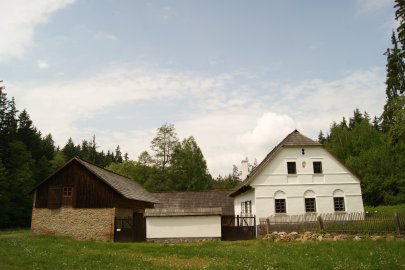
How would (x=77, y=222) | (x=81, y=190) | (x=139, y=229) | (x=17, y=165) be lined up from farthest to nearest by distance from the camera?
(x=17, y=165)
(x=81, y=190)
(x=77, y=222)
(x=139, y=229)

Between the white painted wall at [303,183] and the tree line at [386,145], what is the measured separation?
520 centimetres

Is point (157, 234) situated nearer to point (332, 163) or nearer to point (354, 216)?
point (354, 216)

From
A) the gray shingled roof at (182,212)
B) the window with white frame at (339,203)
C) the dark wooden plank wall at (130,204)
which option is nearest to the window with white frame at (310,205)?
the window with white frame at (339,203)

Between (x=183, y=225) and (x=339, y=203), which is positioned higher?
(x=339, y=203)

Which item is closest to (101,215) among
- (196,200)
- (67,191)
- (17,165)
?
(67,191)

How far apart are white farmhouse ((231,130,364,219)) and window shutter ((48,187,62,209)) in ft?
48.0

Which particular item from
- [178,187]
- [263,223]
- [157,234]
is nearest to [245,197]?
[263,223]

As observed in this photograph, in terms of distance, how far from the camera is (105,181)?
28797 mm

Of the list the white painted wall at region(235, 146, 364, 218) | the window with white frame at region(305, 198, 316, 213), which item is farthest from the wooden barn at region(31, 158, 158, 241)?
the window with white frame at region(305, 198, 316, 213)

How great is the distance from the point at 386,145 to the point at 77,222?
46.4 metres

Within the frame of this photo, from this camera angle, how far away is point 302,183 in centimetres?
3039

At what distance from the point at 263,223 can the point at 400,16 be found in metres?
21.7

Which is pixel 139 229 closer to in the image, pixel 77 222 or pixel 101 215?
pixel 101 215

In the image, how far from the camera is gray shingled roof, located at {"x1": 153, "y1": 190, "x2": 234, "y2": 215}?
40.5m
